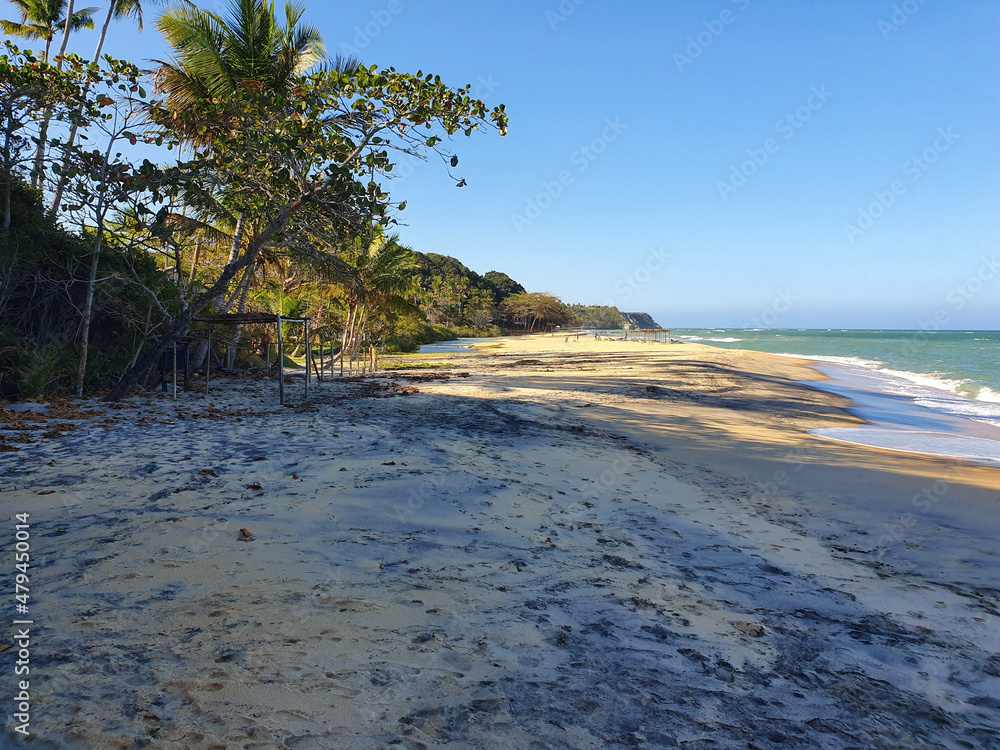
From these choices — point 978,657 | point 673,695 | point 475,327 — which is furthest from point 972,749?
point 475,327

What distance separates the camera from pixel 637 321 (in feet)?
524

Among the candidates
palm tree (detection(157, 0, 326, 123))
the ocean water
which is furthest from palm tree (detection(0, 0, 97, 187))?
the ocean water

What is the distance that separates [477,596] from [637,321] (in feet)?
536

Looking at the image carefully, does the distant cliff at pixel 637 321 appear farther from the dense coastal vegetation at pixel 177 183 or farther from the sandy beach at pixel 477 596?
the sandy beach at pixel 477 596

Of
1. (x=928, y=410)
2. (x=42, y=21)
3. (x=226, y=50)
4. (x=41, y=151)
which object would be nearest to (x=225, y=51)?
(x=226, y=50)

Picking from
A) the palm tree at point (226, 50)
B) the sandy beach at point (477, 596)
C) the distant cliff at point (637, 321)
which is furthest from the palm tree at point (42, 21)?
the distant cliff at point (637, 321)

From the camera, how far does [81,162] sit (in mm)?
8305

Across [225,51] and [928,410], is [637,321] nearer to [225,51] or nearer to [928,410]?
[928,410]

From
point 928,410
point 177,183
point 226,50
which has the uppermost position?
point 226,50

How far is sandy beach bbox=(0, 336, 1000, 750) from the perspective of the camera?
2107mm

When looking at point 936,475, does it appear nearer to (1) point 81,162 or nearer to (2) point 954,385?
(1) point 81,162

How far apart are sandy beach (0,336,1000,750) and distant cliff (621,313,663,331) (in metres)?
131

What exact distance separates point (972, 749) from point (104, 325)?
45.2 ft

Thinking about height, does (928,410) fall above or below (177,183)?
below
